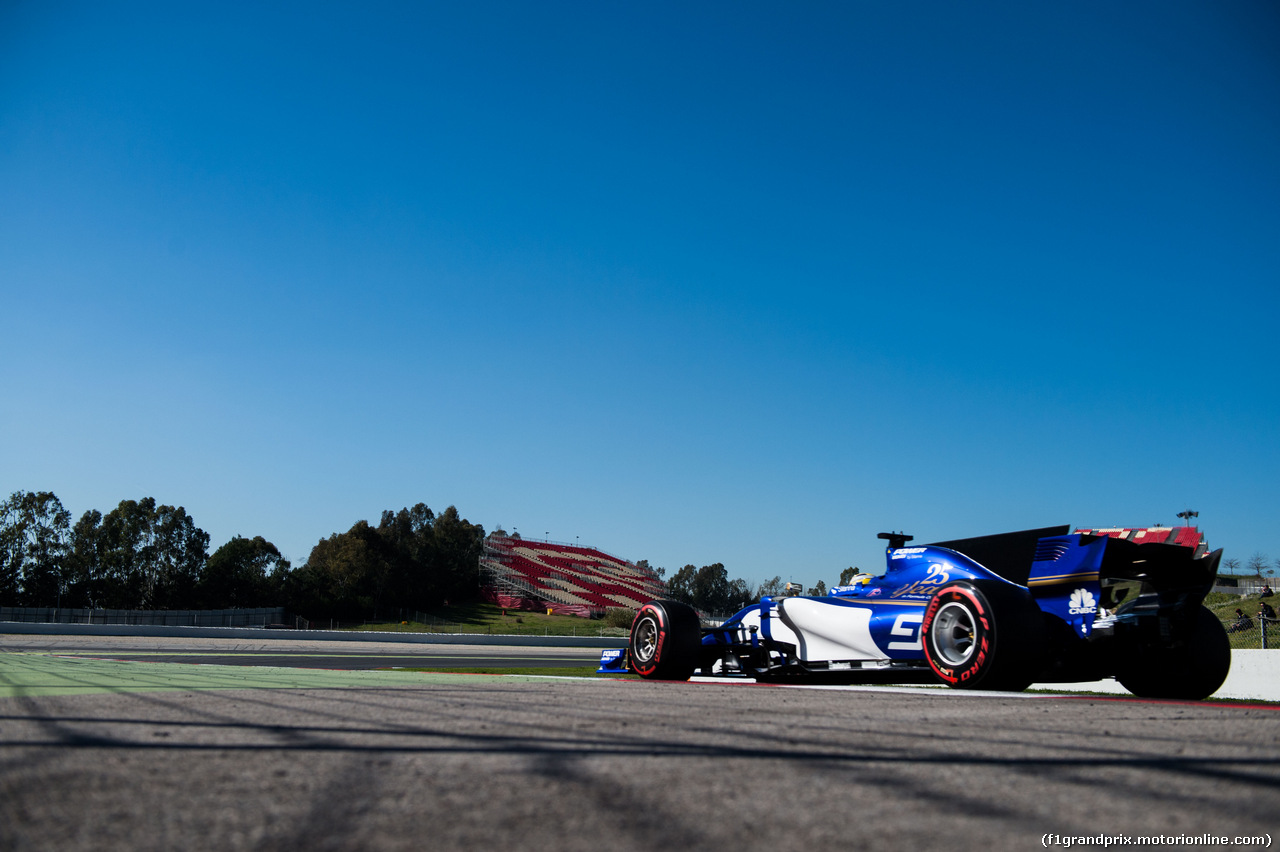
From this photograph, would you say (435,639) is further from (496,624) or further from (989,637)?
(989,637)

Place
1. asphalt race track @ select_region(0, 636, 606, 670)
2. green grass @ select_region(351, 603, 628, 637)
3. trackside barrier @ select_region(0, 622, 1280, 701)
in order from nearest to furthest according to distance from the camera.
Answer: trackside barrier @ select_region(0, 622, 1280, 701)
asphalt race track @ select_region(0, 636, 606, 670)
green grass @ select_region(351, 603, 628, 637)

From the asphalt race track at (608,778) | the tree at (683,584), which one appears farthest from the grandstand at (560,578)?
the asphalt race track at (608,778)

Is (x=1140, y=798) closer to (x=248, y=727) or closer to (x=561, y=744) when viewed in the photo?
(x=561, y=744)

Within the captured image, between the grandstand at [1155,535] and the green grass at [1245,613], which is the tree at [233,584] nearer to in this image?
the green grass at [1245,613]

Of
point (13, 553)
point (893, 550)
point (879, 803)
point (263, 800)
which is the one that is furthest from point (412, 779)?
point (13, 553)

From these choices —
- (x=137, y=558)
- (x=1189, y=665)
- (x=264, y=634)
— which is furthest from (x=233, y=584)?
(x=1189, y=665)

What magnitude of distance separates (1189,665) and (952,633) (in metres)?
2.13

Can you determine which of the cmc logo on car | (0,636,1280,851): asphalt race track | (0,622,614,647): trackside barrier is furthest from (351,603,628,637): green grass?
(0,636,1280,851): asphalt race track

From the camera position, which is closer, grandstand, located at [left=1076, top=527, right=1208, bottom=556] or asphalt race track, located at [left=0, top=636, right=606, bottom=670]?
grandstand, located at [left=1076, top=527, right=1208, bottom=556]

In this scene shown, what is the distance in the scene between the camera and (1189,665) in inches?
270

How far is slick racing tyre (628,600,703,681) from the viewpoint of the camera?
29.8 feet

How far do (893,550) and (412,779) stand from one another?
690 centimetres

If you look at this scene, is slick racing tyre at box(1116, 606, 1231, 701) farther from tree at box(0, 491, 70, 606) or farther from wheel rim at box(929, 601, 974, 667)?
tree at box(0, 491, 70, 606)

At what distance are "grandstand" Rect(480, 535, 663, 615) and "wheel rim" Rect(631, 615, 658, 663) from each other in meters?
70.9
